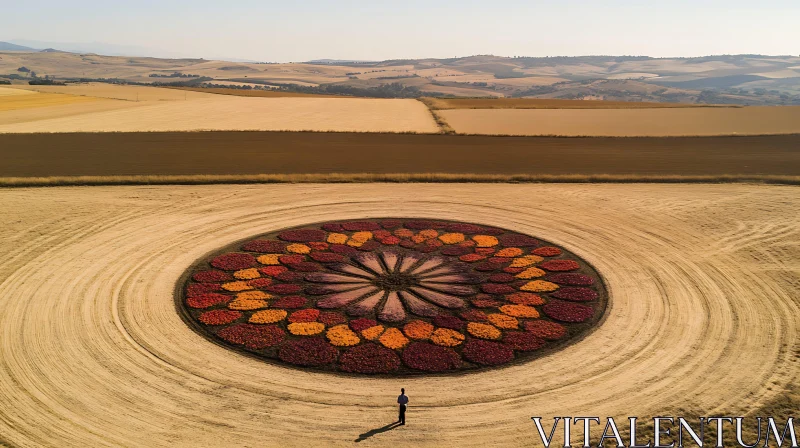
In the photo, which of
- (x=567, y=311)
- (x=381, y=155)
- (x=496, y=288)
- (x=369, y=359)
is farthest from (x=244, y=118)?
(x=369, y=359)

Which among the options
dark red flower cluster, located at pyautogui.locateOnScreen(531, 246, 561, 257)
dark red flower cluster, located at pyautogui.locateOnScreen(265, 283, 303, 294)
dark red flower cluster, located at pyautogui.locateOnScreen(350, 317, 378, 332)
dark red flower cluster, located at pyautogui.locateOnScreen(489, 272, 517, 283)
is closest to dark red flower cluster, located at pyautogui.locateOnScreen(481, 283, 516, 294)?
dark red flower cluster, located at pyautogui.locateOnScreen(489, 272, 517, 283)

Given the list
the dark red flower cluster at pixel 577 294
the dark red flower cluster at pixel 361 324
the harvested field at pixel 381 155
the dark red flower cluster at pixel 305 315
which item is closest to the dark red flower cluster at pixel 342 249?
the dark red flower cluster at pixel 305 315

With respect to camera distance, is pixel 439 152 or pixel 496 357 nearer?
pixel 496 357

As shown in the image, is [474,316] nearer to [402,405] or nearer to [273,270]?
[402,405]

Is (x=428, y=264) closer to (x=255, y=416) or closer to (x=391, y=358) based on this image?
(x=391, y=358)

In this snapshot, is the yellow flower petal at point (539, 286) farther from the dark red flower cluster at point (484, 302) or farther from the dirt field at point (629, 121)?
the dirt field at point (629, 121)

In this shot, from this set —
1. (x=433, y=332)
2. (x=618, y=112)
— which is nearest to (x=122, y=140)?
(x=433, y=332)
